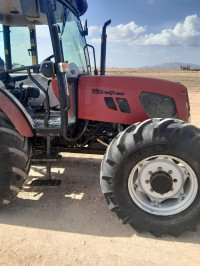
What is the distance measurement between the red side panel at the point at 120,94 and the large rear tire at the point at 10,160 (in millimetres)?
889

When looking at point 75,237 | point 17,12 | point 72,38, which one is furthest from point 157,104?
point 17,12

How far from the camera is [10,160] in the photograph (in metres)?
3.48

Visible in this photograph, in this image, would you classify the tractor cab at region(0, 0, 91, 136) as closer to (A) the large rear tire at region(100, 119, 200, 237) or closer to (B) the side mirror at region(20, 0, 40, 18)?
(B) the side mirror at region(20, 0, 40, 18)

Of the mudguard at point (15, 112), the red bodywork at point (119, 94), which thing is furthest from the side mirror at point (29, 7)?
the mudguard at point (15, 112)

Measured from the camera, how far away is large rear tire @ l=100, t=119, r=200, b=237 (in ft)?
9.98

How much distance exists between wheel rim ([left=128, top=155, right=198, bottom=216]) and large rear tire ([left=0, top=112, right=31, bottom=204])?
4.30 feet

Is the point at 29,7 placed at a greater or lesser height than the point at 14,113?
greater

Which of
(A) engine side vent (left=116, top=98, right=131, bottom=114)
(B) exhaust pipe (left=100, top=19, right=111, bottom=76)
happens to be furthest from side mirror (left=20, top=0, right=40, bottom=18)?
(B) exhaust pipe (left=100, top=19, right=111, bottom=76)

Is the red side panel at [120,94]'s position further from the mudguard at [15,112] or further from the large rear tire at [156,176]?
the mudguard at [15,112]

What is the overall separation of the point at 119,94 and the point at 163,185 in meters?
1.22

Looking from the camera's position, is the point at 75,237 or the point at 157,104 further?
the point at 157,104

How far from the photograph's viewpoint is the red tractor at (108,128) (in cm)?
310

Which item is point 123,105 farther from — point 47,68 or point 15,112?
point 15,112

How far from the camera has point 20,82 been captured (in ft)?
15.1
